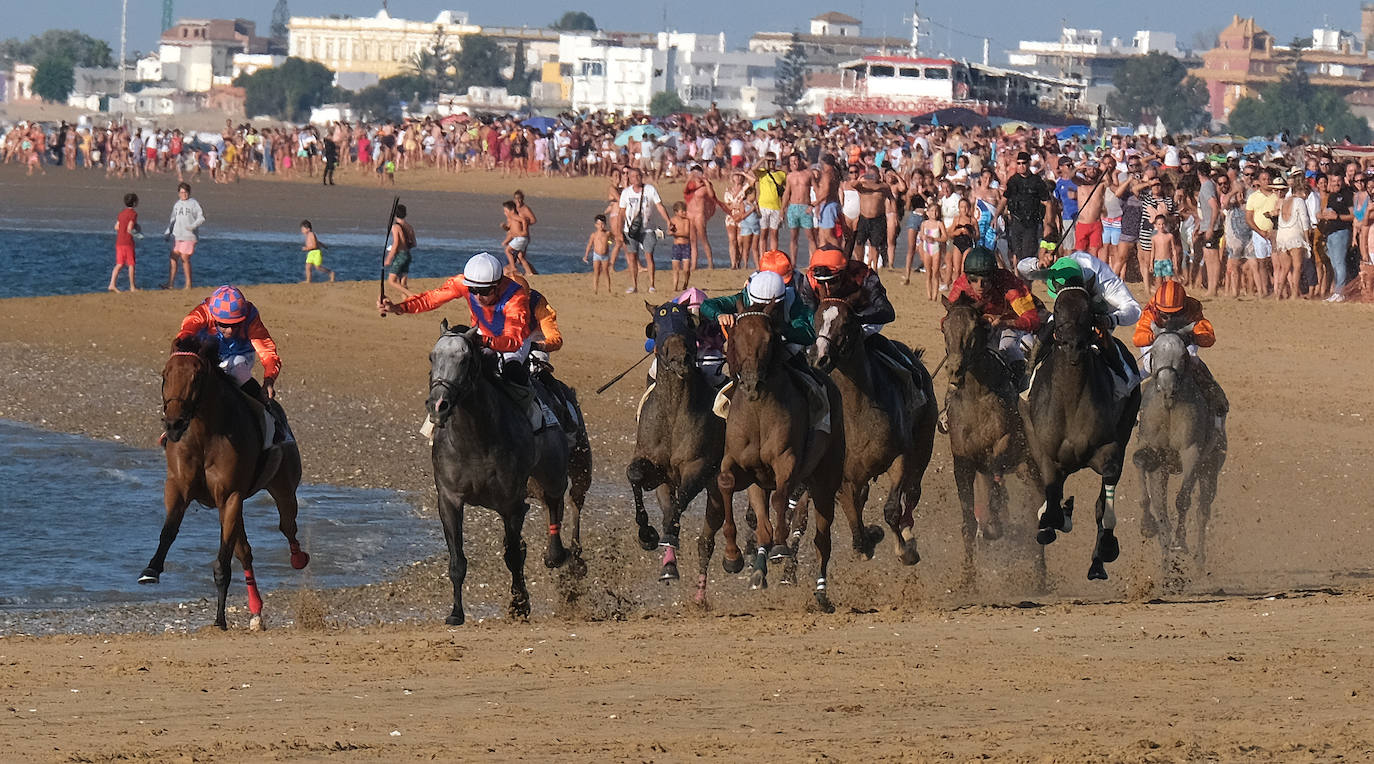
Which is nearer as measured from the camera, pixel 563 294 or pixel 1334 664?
pixel 1334 664

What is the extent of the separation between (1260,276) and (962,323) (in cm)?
1597

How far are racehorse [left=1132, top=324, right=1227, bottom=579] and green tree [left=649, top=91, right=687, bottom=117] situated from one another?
157945mm

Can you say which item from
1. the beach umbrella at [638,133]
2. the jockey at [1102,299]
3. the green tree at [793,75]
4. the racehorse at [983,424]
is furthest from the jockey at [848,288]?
the green tree at [793,75]

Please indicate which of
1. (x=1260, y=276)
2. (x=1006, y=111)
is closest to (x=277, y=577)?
(x=1260, y=276)

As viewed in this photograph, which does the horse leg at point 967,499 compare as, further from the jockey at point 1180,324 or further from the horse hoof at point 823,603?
the horse hoof at point 823,603

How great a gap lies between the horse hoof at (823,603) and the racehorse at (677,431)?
2.24 ft

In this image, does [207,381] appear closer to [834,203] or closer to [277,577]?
[277,577]

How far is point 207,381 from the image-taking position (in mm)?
12234

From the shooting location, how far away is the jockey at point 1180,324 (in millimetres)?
15055

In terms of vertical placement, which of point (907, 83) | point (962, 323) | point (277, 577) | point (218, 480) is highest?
point (907, 83)

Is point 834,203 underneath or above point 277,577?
above

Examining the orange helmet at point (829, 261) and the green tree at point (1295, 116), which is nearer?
the orange helmet at point (829, 261)

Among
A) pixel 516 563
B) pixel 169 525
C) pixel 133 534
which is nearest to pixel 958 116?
pixel 133 534

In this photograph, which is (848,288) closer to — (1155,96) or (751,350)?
(751,350)
